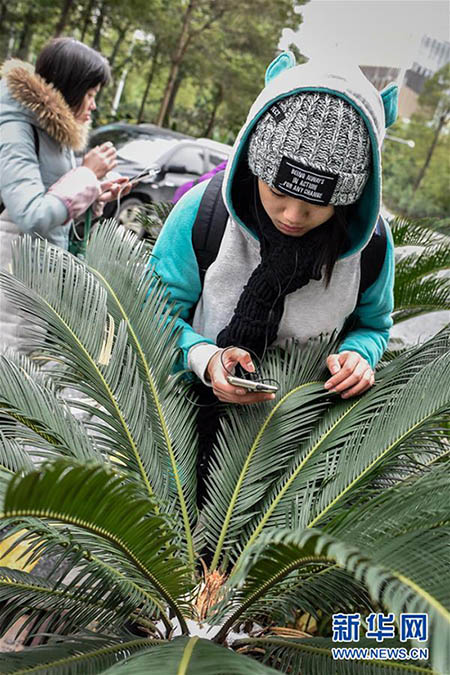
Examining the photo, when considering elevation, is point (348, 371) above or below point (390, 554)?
above

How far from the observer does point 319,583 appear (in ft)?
5.86

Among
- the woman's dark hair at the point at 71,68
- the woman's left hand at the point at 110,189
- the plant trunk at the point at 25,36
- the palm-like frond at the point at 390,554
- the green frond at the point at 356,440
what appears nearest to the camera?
the palm-like frond at the point at 390,554

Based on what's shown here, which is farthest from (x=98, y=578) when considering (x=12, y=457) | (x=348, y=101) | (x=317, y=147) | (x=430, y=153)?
(x=430, y=153)

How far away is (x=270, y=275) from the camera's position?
186 cm

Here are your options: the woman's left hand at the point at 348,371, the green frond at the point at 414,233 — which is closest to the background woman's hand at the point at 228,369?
the woman's left hand at the point at 348,371

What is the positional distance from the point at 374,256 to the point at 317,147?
412 mm

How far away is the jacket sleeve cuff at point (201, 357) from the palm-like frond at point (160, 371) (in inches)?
6.9

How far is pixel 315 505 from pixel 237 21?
17182 millimetres

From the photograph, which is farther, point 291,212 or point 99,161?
point 99,161

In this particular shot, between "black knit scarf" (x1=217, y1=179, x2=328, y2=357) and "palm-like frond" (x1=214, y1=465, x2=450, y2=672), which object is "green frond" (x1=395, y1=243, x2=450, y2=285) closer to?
"black knit scarf" (x1=217, y1=179, x2=328, y2=357)

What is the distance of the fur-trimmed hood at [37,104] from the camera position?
2.88m

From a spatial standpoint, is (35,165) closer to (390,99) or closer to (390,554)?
(390,99)

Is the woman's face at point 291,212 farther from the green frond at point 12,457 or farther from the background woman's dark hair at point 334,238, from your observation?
the green frond at point 12,457

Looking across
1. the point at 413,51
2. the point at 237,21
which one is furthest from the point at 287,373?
the point at 237,21
